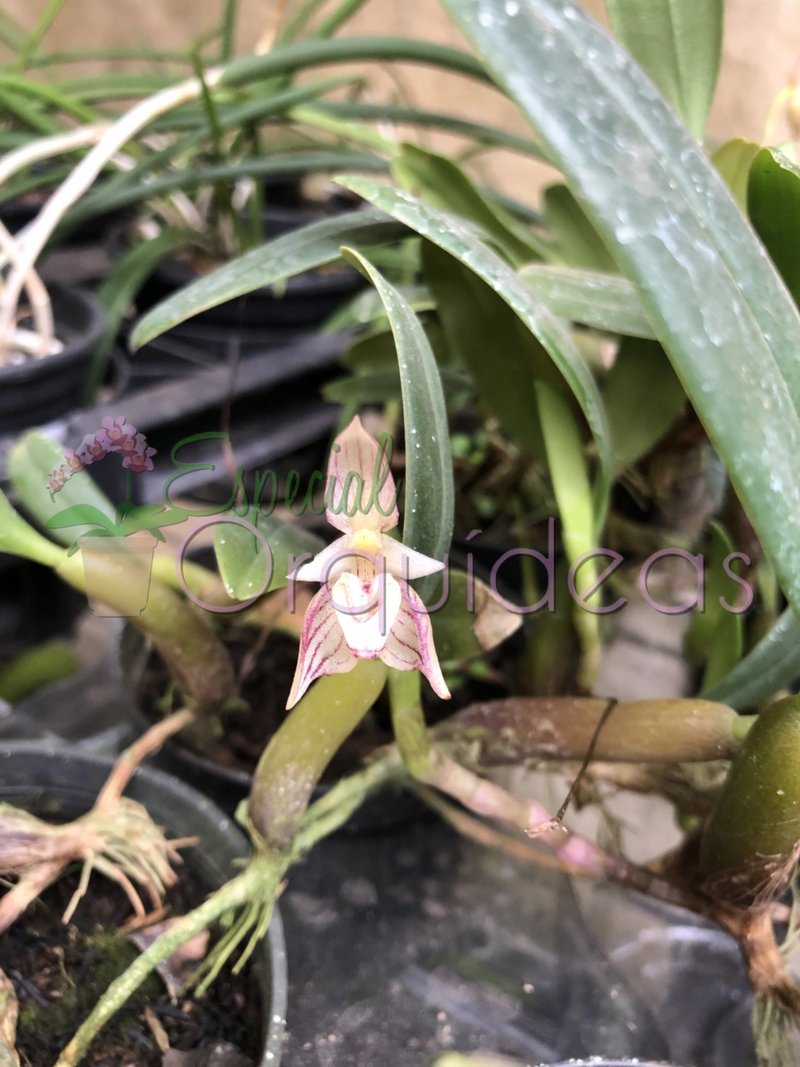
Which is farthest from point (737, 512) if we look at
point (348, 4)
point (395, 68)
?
point (395, 68)

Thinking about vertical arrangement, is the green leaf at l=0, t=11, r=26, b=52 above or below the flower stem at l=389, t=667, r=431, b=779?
above

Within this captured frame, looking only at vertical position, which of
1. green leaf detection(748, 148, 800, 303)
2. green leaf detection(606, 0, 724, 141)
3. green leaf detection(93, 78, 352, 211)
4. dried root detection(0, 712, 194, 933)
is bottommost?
Answer: dried root detection(0, 712, 194, 933)

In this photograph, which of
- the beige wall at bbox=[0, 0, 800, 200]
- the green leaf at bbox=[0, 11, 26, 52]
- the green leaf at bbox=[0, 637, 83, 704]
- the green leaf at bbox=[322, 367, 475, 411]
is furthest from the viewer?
the green leaf at bbox=[0, 11, 26, 52]

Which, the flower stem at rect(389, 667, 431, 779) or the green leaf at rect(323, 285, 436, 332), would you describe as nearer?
the flower stem at rect(389, 667, 431, 779)

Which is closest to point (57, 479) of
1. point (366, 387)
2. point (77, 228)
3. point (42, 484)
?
point (42, 484)

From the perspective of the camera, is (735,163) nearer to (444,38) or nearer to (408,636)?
(408,636)

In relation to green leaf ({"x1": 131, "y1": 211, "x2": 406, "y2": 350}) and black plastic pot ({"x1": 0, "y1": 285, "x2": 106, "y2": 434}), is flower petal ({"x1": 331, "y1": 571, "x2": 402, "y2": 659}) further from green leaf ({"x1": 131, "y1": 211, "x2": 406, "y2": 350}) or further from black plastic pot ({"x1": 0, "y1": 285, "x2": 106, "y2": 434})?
black plastic pot ({"x1": 0, "y1": 285, "x2": 106, "y2": 434})

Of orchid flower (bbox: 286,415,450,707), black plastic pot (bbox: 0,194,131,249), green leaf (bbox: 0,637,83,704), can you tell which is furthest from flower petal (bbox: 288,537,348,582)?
black plastic pot (bbox: 0,194,131,249)
